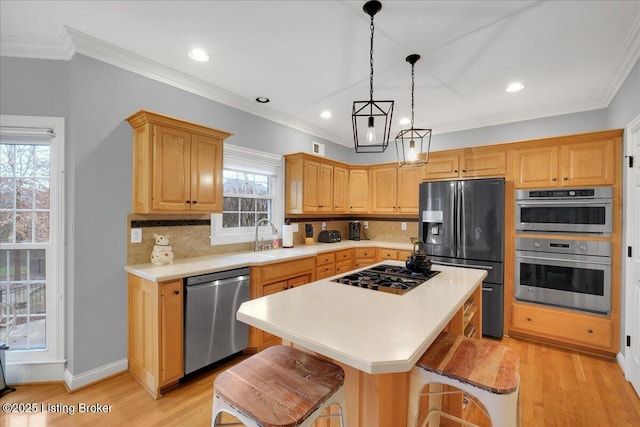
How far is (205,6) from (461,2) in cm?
162

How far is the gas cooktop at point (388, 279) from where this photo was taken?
177cm

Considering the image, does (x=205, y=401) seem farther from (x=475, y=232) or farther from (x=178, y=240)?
(x=475, y=232)

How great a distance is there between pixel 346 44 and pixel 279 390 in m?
2.32

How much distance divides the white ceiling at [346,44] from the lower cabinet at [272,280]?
6.12 feet

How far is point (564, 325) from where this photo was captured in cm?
296

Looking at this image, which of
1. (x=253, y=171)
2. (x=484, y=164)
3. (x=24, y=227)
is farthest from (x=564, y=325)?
(x=24, y=227)

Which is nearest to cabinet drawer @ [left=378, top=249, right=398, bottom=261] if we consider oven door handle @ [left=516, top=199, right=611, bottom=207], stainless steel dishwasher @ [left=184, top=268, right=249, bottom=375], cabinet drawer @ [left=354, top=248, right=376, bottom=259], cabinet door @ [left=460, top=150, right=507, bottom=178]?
cabinet drawer @ [left=354, top=248, right=376, bottom=259]

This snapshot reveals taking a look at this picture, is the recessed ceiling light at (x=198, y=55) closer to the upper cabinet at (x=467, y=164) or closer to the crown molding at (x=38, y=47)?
the crown molding at (x=38, y=47)

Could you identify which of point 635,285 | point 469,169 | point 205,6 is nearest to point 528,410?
point 635,285

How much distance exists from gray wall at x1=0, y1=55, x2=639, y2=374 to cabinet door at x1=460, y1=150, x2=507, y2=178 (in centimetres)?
103

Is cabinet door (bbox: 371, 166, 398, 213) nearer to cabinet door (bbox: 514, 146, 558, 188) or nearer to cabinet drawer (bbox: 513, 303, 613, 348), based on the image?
cabinet door (bbox: 514, 146, 558, 188)

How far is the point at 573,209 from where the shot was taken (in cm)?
296

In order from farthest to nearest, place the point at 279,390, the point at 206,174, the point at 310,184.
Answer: the point at 310,184 → the point at 206,174 → the point at 279,390

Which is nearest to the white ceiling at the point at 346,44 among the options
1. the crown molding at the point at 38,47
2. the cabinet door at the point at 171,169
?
the crown molding at the point at 38,47
